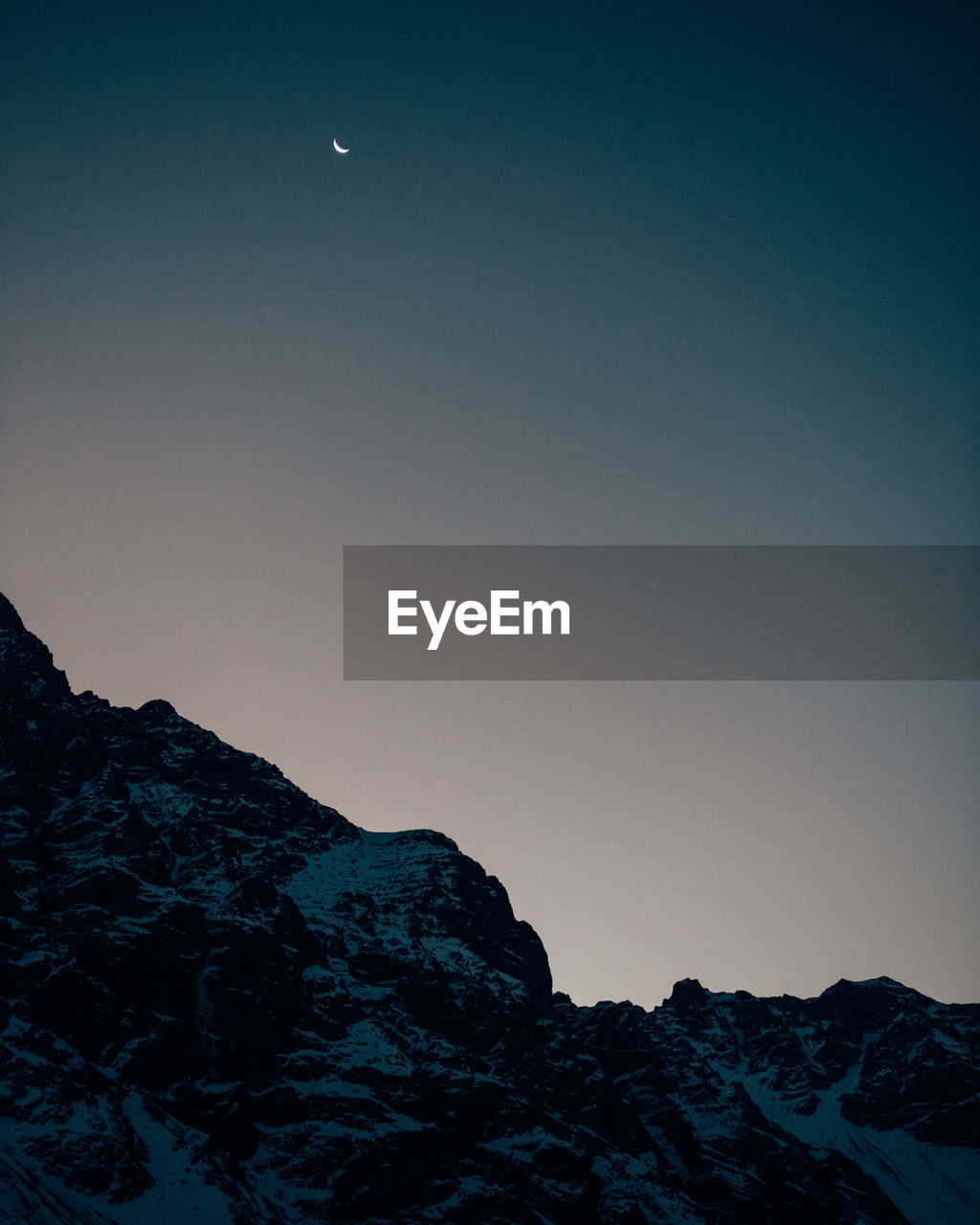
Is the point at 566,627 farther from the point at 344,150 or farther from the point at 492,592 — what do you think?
the point at 344,150

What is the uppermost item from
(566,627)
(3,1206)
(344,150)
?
(344,150)

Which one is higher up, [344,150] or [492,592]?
[344,150]

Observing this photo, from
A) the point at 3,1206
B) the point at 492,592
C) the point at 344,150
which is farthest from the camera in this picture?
the point at 3,1206

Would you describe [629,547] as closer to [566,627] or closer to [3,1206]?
[566,627]

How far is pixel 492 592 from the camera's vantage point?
442ft

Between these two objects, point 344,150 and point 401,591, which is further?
point 344,150

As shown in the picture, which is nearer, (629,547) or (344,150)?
(629,547)

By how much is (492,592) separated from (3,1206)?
394 feet

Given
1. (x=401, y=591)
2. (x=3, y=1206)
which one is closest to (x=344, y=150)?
(x=401, y=591)

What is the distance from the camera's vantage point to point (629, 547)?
465ft

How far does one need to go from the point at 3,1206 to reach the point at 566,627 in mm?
121847

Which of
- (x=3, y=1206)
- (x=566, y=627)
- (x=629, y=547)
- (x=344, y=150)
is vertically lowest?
(x=3, y=1206)

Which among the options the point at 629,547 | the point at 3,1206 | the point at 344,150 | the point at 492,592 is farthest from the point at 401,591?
the point at 3,1206

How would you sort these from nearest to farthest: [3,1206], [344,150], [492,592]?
1. [492,592]
2. [344,150]
3. [3,1206]
